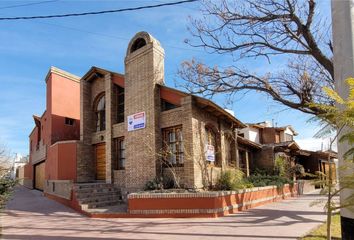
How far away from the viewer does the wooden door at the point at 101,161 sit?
18.5 m

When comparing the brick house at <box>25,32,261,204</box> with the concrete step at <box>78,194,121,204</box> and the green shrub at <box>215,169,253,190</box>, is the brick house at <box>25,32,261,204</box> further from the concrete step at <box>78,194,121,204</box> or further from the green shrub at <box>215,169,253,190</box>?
the green shrub at <box>215,169,253,190</box>

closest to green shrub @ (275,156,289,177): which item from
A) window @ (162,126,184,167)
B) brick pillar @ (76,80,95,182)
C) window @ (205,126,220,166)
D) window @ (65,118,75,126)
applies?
window @ (205,126,220,166)

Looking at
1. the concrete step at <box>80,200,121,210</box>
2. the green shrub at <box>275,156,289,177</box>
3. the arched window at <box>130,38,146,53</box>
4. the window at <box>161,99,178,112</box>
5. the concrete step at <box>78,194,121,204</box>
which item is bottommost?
the concrete step at <box>80,200,121,210</box>

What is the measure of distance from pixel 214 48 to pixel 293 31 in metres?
2.64

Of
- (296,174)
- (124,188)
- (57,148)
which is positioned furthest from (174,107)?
(296,174)

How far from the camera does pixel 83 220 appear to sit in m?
12.1

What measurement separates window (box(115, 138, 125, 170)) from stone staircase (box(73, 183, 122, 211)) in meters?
1.09

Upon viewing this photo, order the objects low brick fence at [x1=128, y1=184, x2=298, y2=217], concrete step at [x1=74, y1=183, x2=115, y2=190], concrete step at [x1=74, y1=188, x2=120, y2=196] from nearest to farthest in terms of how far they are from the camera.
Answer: low brick fence at [x1=128, y1=184, x2=298, y2=217], concrete step at [x1=74, y1=188, x2=120, y2=196], concrete step at [x1=74, y1=183, x2=115, y2=190]

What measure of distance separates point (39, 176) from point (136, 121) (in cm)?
1328

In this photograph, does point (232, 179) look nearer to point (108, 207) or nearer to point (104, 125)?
point (108, 207)

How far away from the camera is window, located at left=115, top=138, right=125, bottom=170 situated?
17.3 metres

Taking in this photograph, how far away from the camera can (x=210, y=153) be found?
49.1ft

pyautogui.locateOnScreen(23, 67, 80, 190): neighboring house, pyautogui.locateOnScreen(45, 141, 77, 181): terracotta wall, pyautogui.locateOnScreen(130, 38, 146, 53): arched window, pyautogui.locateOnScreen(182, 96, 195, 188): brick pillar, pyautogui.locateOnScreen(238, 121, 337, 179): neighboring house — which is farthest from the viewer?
pyautogui.locateOnScreen(238, 121, 337, 179): neighboring house

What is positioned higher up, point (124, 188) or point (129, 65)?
point (129, 65)
